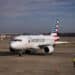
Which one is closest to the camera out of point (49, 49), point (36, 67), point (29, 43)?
point (36, 67)

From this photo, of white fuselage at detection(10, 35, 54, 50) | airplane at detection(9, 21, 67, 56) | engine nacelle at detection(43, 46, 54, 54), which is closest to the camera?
white fuselage at detection(10, 35, 54, 50)

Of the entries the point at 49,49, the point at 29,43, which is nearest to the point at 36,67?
the point at 29,43

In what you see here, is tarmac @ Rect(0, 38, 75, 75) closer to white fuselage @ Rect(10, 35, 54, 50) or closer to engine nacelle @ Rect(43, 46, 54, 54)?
white fuselage @ Rect(10, 35, 54, 50)

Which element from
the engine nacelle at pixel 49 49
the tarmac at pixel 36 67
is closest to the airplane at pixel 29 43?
the engine nacelle at pixel 49 49

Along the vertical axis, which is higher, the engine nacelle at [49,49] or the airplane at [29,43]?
the airplane at [29,43]

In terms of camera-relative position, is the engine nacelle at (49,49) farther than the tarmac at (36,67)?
Yes

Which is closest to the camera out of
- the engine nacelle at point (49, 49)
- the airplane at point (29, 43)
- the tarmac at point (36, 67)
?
the tarmac at point (36, 67)

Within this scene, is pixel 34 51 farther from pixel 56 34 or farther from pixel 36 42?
pixel 56 34

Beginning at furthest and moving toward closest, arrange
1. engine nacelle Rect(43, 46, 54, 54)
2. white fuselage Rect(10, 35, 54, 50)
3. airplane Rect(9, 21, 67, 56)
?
1. engine nacelle Rect(43, 46, 54, 54)
2. airplane Rect(9, 21, 67, 56)
3. white fuselage Rect(10, 35, 54, 50)

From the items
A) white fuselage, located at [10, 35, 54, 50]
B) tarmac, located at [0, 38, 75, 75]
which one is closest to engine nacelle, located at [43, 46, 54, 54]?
→ white fuselage, located at [10, 35, 54, 50]

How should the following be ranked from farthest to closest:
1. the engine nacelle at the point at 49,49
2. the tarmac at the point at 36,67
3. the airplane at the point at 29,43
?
the engine nacelle at the point at 49,49
the airplane at the point at 29,43
the tarmac at the point at 36,67

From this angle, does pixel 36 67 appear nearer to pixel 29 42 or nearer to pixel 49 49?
pixel 29 42

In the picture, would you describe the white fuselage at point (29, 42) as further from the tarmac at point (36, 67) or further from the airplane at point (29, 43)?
the tarmac at point (36, 67)

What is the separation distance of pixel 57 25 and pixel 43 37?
12388 millimetres
